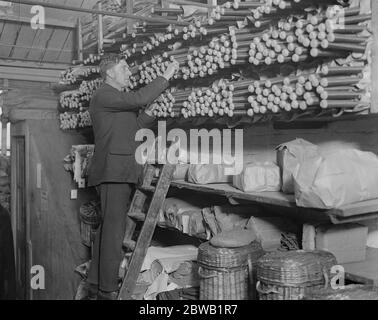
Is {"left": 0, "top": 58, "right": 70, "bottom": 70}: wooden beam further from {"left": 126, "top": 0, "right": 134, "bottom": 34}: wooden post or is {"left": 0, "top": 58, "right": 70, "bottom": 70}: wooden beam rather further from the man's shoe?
the man's shoe

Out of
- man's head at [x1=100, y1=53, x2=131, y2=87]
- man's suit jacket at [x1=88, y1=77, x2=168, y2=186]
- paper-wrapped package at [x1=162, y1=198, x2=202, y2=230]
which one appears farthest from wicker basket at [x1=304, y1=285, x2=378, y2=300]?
man's head at [x1=100, y1=53, x2=131, y2=87]

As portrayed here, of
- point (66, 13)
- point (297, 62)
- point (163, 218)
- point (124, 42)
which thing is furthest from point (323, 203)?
point (66, 13)

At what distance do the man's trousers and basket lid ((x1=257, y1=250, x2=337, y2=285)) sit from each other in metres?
1.76

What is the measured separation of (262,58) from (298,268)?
4.17 feet

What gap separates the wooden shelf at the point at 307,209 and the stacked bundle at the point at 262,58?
507 mm

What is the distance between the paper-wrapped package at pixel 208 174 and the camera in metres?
3.60

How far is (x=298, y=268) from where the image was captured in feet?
7.84

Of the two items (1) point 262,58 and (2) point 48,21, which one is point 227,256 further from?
(2) point 48,21

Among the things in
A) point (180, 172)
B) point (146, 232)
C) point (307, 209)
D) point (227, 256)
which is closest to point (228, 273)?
point (227, 256)

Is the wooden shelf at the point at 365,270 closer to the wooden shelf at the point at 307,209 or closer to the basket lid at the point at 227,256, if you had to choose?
the wooden shelf at the point at 307,209

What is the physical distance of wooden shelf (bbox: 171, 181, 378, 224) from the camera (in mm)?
2342

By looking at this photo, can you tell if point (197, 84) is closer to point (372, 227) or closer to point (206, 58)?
point (206, 58)

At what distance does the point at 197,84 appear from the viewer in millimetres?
3768

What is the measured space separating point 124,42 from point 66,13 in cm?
185
